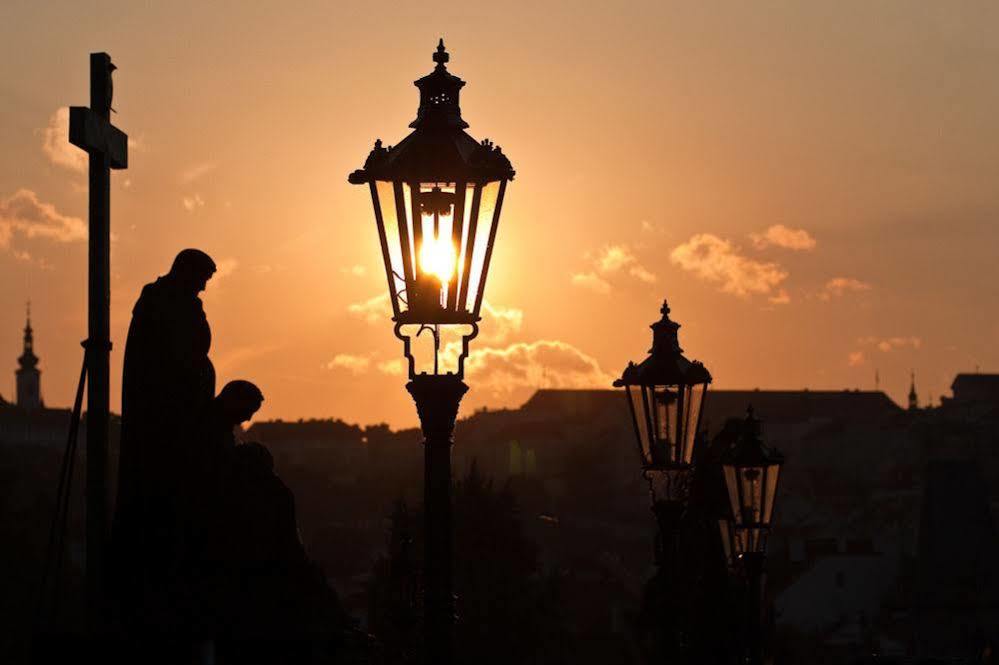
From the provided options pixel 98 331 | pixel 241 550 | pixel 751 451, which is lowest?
pixel 241 550

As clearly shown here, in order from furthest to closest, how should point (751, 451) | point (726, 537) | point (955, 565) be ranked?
point (955, 565), point (726, 537), point (751, 451)

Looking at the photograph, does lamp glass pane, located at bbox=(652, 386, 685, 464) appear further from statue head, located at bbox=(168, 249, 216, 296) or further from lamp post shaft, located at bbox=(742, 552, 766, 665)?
statue head, located at bbox=(168, 249, 216, 296)

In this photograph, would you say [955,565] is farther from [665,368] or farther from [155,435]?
[155,435]

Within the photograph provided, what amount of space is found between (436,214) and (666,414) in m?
5.82

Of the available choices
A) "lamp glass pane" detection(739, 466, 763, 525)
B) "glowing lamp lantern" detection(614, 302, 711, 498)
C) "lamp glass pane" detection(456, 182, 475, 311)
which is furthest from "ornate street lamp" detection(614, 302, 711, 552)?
"lamp glass pane" detection(456, 182, 475, 311)

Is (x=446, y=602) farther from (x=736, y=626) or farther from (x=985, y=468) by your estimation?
(x=985, y=468)

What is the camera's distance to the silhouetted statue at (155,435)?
10.3 m

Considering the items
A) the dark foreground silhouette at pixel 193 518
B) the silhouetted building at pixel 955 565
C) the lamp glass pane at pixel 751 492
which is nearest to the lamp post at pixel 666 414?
the lamp glass pane at pixel 751 492

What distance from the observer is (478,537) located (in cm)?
7906

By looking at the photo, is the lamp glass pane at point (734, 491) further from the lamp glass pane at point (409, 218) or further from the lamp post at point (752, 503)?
the lamp glass pane at point (409, 218)

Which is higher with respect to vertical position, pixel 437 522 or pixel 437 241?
pixel 437 241

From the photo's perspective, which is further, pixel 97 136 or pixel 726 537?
pixel 726 537

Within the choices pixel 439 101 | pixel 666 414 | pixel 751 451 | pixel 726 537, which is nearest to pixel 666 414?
pixel 666 414

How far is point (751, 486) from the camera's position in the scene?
18031mm
